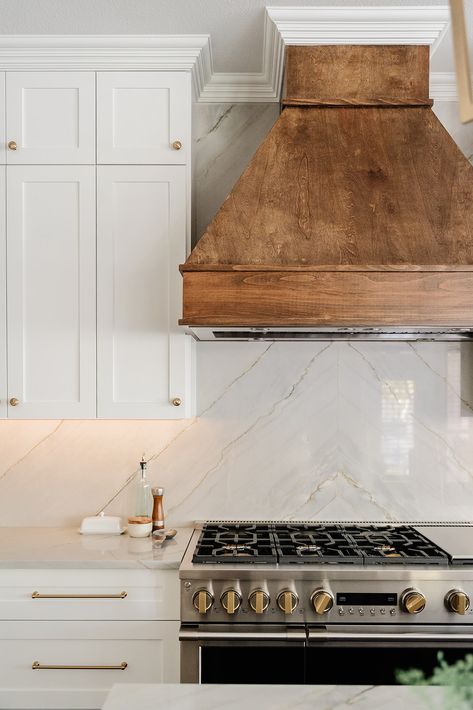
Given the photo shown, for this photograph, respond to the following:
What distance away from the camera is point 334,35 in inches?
93.6

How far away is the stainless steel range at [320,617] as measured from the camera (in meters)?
2.08

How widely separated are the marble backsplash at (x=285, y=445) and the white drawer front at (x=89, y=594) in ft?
1.85

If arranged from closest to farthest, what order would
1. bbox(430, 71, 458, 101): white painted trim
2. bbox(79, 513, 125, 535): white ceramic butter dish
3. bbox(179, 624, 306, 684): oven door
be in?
bbox(179, 624, 306, 684): oven door, bbox(79, 513, 125, 535): white ceramic butter dish, bbox(430, 71, 458, 101): white painted trim

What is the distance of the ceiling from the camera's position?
88.2 inches

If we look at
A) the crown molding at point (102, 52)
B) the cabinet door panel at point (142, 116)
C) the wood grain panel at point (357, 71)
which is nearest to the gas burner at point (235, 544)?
the cabinet door panel at point (142, 116)

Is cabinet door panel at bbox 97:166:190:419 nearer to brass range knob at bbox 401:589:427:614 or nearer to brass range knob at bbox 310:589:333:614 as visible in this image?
brass range knob at bbox 310:589:333:614

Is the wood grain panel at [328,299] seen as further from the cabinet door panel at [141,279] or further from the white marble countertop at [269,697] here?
the white marble countertop at [269,697]

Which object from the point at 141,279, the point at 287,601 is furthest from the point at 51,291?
the point at 287,601

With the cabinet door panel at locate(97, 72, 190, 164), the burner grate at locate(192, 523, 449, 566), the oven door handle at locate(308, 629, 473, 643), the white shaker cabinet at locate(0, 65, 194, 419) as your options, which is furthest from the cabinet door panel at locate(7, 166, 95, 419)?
the oven door handle at locate(308, 629, 473, 643)

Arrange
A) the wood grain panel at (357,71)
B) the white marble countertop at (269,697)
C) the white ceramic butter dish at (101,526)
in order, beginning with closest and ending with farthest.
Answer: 1. the white marble countertop at (269,697)
2. the wood grain panel at (357,71)
3. the white ceramic butter dish at (101,526)

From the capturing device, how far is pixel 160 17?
7.64 ft

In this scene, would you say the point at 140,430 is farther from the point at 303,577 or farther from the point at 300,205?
the point at 300,205

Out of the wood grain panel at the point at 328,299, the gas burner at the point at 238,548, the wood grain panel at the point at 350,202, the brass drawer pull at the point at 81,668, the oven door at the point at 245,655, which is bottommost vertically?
the brass drawer pull at the point at 81,668

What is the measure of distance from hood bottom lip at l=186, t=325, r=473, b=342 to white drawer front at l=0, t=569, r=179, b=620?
2.96 ft
